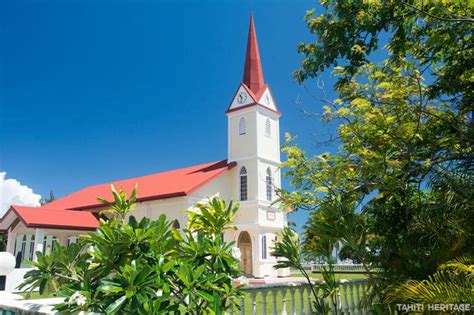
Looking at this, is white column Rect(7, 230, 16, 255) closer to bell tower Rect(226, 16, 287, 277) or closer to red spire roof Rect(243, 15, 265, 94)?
bell tower Rect(226, 16, 287, 277)

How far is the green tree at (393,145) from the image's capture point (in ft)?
19.0

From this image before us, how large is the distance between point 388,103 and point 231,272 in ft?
15.4

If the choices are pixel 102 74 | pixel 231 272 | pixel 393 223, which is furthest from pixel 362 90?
pixel 102 74

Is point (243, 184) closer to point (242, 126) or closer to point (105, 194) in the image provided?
point (242, 126)

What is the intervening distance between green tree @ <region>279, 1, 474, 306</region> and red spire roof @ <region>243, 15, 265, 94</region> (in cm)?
2161

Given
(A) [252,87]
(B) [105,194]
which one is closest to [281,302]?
(A) [252,87]

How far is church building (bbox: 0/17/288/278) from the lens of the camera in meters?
23.8

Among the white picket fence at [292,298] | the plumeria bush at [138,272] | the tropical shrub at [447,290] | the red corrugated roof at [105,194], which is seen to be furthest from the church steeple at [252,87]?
the plumeria bush at [138,272]

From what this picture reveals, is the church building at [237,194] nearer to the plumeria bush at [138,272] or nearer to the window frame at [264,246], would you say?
the window frame at [264,246]

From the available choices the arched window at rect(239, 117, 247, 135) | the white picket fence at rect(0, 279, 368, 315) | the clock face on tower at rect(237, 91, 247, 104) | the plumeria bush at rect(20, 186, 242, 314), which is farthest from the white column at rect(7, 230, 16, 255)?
the plumeria bush at rect(20, 186, 242, 314)

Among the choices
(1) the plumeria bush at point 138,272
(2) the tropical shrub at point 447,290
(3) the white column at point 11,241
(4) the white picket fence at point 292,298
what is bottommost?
(4) the white picket fence at point 292,298

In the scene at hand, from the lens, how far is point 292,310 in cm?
538

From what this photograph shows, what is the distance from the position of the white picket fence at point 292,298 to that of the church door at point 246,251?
19.0 m

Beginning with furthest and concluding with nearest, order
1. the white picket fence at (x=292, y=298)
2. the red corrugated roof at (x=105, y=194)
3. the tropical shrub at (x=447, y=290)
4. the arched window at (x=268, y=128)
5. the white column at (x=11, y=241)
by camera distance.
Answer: the arched window at (x=268, y=128) → the white column at (x=11, y=241) → the red corrugated roof at (x=105, y=194) → the white picket fence at (x=292, y=298) → the tropical shrub at (x=447, y=290)
